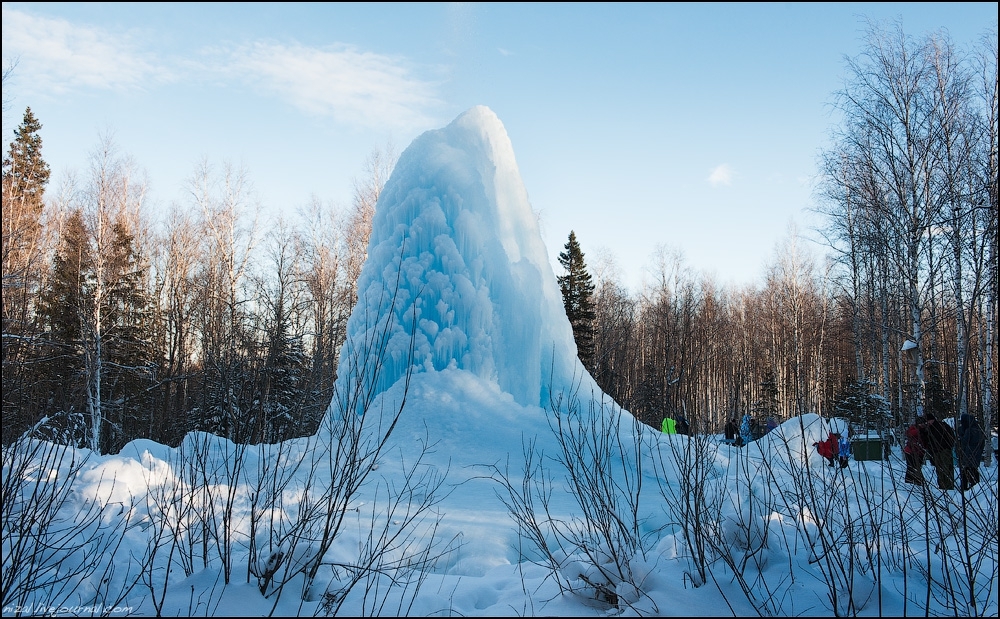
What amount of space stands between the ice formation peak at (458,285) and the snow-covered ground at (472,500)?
4 centimetres

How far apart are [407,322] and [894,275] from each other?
32.8 feet

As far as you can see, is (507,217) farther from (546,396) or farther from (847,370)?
(847,370)

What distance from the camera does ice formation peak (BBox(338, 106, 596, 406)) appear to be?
9.00 m

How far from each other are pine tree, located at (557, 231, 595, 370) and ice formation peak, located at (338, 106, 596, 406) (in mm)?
11618

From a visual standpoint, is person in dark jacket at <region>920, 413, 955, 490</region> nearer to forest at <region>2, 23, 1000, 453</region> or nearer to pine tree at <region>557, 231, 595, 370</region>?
forest at <region>2, 23, 1000, 453</region>

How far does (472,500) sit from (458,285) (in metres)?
3.65

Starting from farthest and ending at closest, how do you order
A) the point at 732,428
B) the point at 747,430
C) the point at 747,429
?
the point at 732,428
the point at 747,429
the point at 747,430

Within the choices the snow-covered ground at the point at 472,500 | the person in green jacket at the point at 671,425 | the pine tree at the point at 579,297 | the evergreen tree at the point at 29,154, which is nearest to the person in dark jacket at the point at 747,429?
the snow-covered ground at the point at 472,500

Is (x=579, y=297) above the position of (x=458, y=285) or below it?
above

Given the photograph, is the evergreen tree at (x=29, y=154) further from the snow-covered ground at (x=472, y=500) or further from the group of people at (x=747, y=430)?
the group of people at (x=747, y=430)

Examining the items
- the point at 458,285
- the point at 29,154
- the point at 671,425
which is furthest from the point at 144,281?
the point at 671,425

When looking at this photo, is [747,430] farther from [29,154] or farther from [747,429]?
[29,154]

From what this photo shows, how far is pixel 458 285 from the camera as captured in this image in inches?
358

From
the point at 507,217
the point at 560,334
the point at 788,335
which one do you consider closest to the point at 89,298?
the point at 507,217
